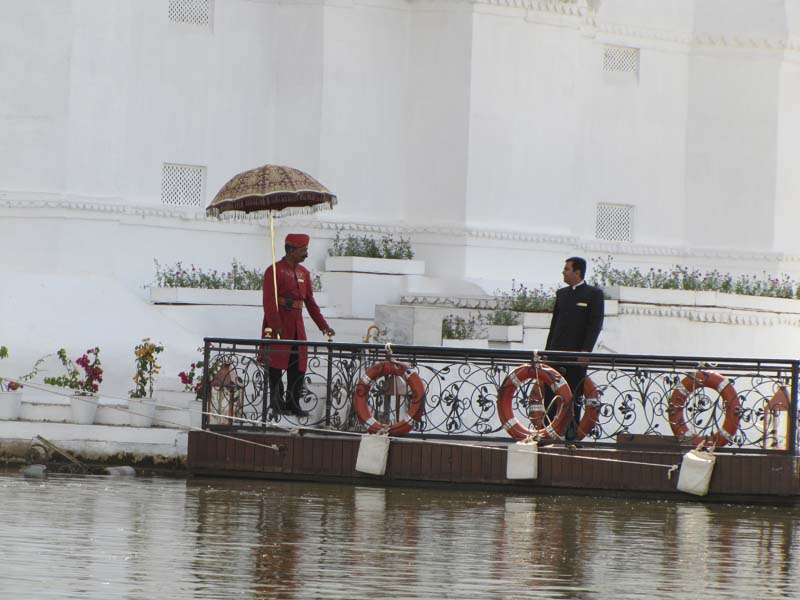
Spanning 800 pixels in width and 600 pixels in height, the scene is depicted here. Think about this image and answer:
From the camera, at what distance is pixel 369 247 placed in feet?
81.6

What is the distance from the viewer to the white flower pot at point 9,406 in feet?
57.4

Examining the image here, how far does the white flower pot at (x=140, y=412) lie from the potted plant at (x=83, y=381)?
14.6 inches

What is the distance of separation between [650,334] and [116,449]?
29.8 feet

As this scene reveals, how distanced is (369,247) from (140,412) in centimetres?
766

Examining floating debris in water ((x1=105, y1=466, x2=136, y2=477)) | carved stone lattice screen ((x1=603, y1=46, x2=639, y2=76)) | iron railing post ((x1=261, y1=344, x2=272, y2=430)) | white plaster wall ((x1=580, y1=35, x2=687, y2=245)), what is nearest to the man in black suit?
iron railing post ((x1=261, y1=344, x2=272, y2=430))

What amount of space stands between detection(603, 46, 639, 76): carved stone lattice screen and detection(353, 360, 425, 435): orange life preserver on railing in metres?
13.3

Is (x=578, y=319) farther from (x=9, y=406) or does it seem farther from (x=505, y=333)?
(x=9, y=406)

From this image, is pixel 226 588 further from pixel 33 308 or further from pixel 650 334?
pixel 650 334

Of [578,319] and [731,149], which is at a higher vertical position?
[731,149]

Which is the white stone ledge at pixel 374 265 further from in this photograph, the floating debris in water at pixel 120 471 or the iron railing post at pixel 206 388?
the floating debris in water at pixel 120 471

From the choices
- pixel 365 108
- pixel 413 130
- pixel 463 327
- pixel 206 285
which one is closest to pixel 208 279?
pixel 206 285

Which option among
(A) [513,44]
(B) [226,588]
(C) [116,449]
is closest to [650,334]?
(A) [513,44]

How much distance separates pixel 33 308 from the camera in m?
20.9

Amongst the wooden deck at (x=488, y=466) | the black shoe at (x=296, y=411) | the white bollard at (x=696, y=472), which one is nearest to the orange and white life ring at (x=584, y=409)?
the wooden deck at (x=488, y=466)
